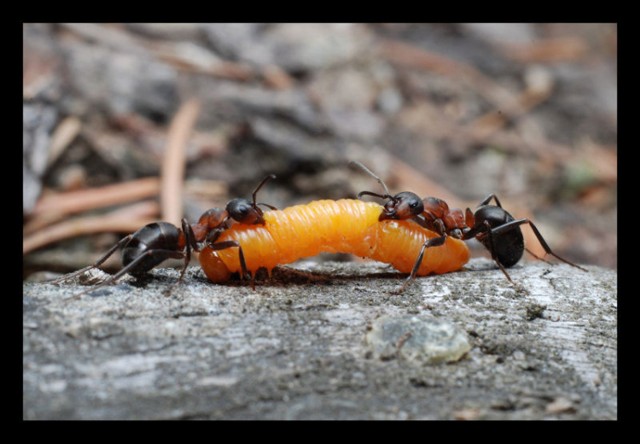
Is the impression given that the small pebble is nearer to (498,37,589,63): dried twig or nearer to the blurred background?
the blurred background

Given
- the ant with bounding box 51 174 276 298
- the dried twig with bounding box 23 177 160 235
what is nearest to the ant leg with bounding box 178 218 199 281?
the ant with bounding box 51 174 276 298

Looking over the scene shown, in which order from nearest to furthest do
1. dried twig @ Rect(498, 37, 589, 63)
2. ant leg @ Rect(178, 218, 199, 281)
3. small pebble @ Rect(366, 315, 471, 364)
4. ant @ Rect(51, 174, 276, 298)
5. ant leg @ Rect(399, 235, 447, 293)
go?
small pebble @ Rect(366, 315, 471, 364) → ant @ Rect(51, 174, 276, 298) → ant leg @ Rect(399, 235, 447, 293) → ant leg @ Rect(178, 218, 199, 281) → dried twig @ Rect(498, 37, 589, 63)

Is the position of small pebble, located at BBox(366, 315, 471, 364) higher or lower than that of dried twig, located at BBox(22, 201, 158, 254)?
lower

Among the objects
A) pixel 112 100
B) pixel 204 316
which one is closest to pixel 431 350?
pixel 204 316

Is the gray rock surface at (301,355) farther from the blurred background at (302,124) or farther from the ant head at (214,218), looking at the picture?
the blurred background at (302,124)

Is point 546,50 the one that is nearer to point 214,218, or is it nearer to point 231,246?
point 214,218

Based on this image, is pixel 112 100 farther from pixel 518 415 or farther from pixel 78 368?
pixel 518 415
